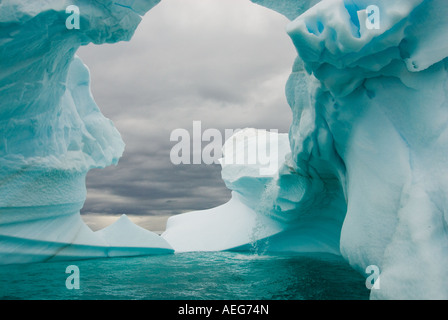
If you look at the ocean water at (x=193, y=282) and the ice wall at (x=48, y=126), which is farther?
the ice wall at (x=48, y=126)

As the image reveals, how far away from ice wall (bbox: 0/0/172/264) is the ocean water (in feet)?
2.91

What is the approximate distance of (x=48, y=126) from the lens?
6207 millimetres

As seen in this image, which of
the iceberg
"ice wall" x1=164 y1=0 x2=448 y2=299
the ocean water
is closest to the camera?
"ice wall" x1=164 y1=0 x2=448 y2=299

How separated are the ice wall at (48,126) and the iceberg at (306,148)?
0.02 metres

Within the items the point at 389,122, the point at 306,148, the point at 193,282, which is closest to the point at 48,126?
the point at 193,282

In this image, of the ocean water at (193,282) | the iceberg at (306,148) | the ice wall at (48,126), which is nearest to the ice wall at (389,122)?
the iceberg at (306,148)

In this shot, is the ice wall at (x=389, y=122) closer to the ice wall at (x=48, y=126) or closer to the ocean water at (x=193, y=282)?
the ocean water at (x=193, y=282)

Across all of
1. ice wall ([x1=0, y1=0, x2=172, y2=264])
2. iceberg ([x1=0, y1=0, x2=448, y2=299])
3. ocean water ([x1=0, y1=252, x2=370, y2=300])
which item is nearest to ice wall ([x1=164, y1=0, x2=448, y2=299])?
iceberg ([x1=0, y1=0, x2=448, y2=299])

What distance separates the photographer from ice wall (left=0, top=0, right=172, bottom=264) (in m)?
4.86

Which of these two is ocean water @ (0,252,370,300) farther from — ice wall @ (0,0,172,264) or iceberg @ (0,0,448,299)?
ice wall @ (0,0,172,264)

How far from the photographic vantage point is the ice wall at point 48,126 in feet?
15.9

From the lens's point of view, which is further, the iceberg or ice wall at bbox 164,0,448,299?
the iceberg

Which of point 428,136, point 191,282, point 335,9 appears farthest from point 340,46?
point 191,282
